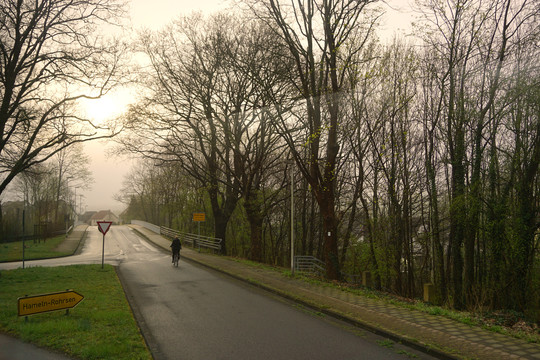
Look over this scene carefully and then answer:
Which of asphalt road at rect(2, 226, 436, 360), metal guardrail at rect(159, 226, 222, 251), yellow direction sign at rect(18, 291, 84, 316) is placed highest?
yellow direction sign at rect(18, 291, 84, 316)

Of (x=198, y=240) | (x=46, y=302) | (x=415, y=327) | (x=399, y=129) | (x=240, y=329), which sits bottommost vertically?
(x=198, y=240)

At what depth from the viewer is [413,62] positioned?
57.5 feet

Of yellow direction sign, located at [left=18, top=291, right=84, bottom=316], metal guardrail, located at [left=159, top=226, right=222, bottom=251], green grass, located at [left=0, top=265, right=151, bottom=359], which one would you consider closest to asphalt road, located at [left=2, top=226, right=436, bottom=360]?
green grass, located at [left=0, top=265, right=151, bottom=359]

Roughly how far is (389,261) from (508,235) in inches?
289

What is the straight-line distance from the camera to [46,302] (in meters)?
8.30

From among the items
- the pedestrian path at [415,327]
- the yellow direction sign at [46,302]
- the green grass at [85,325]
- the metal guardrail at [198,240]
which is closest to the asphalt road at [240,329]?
the pedestrian path at [415,327]

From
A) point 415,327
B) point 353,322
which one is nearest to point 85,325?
point 353,322

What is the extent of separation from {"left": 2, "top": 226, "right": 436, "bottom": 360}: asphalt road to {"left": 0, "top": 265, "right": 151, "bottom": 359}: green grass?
1.21 ft

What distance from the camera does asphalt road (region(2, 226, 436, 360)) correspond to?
6293mm

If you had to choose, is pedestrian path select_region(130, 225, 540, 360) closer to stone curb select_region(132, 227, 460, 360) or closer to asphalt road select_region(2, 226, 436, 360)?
stone curb select_region(132, 227, 460, 360)

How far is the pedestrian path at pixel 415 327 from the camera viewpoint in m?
6.00

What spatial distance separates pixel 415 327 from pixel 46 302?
25.8 feet

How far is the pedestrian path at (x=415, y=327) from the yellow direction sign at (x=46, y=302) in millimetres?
5595

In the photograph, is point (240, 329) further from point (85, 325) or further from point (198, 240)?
point (198, 240)
